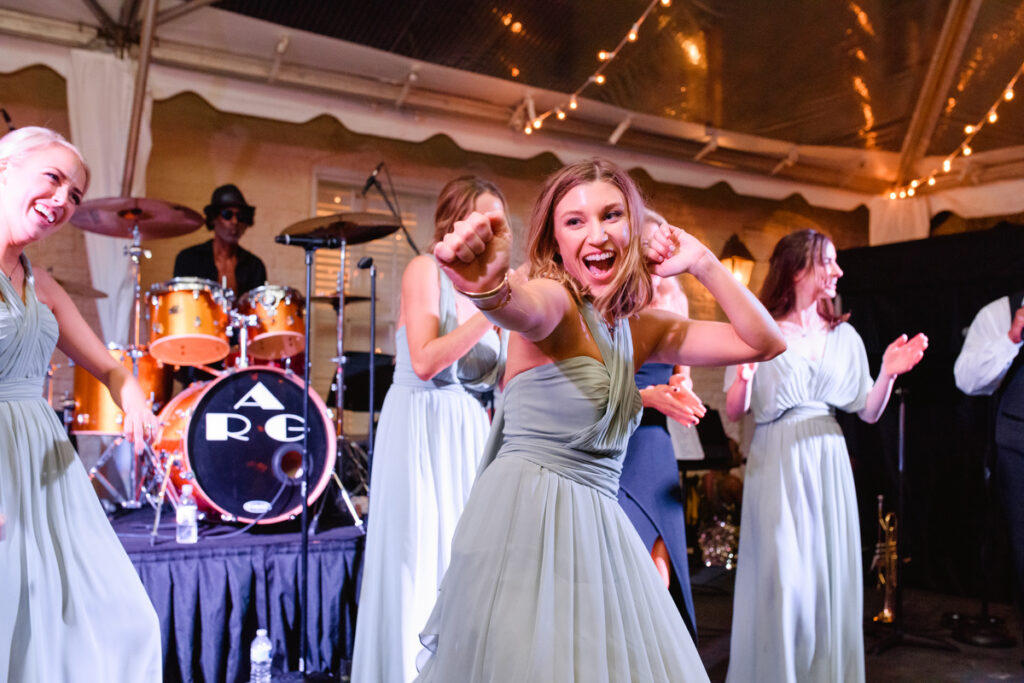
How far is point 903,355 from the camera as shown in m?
3.40

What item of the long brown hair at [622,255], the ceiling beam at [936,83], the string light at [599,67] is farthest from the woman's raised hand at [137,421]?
the ceiling beam at [936,83]

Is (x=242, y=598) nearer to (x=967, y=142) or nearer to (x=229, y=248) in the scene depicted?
(x=229, y=248)

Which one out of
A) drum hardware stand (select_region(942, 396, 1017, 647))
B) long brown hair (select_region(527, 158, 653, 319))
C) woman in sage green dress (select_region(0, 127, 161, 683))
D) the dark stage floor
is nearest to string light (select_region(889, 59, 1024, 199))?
drum hardware stand (select_region(942, 396, 1017, 647))

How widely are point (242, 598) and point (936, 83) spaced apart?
A: 298 inches

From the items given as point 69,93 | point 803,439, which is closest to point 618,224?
point 803,439

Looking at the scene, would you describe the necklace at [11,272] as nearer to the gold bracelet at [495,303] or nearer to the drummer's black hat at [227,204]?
the gold bracelet at [495,303]

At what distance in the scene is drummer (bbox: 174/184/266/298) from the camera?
6.33 m

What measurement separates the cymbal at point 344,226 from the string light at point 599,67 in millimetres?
2610

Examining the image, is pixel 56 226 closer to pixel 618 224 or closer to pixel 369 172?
pixel 618 224

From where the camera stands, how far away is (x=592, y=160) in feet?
6.14

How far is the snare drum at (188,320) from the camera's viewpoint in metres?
4.84

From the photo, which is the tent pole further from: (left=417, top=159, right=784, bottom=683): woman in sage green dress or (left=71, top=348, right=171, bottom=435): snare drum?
(left=417, top=159, right=784, bottom=683): woman in sage green dress

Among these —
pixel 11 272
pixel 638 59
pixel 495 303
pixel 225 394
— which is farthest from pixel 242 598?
pixel 638 59

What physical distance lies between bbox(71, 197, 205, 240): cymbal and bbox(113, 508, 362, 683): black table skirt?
206cm
